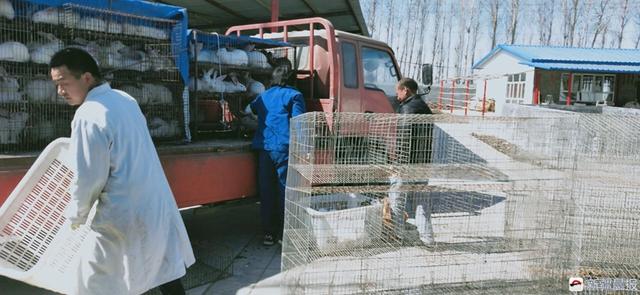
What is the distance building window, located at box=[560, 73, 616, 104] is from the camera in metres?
25.8

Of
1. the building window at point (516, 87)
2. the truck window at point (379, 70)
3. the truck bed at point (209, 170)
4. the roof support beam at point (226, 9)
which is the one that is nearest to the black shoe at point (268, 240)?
the truck bed at point (209, 170)

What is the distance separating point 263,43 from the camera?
5.88 metres

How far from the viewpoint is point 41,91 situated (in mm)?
4016

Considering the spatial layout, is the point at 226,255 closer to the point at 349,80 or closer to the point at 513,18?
the point at 349,80

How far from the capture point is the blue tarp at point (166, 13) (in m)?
4.30

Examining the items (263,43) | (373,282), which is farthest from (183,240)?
(263,43)

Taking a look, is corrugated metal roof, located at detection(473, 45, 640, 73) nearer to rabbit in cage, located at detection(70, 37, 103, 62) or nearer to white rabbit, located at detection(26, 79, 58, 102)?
rabbit in cage, located at detection(70, 37, 103, 62)

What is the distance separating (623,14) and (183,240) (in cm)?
5070

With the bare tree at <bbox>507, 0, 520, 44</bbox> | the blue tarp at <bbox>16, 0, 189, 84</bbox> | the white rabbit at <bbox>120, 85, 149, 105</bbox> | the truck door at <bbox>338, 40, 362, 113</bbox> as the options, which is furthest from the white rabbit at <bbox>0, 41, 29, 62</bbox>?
the bare tree at <bbox>507, 0, 520, 44</bbox>

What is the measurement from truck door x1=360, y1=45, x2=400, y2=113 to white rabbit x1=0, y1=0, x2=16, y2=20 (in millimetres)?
3758

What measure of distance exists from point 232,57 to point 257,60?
432 millimetres

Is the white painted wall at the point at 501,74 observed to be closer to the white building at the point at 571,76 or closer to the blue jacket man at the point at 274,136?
the white building at the point at 571,76

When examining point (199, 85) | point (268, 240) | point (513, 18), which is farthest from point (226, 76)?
point (513, 18)

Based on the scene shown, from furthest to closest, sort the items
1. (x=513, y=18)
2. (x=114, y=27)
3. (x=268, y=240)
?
(x=513, y=18) < (x=268, y=240) < (x=114, y=27)
